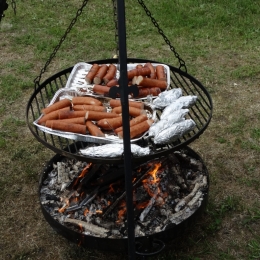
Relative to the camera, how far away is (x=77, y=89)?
3051 millimetres

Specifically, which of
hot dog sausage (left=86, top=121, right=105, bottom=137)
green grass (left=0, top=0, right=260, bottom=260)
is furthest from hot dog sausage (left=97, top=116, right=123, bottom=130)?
green grass (left=0, top=0, right=260, bottom=260)

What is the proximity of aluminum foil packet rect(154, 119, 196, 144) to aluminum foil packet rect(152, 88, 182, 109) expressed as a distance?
0.96 feet

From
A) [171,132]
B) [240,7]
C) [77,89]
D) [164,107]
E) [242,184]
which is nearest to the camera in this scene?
[171,132]

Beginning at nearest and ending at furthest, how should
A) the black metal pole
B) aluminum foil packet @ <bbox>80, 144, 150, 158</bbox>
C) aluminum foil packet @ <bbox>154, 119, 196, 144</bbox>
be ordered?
the black metal pole → aluminum foil packet @ <bbox>80, 144, 150, 158</bbox> → aluminum foil packet @ <bbox>154, 119, 196, 144</bbox>

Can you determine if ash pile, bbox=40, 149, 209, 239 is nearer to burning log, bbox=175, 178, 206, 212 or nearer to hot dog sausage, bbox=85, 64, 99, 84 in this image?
burning log, bbox=175, 178, 206, 212

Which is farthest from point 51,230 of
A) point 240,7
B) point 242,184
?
point 240,7

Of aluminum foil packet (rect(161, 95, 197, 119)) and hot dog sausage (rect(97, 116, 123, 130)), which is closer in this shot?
hot dog sausage (rect(97, 116, 123, 130))

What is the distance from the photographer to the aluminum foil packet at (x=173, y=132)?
2473 millimetres

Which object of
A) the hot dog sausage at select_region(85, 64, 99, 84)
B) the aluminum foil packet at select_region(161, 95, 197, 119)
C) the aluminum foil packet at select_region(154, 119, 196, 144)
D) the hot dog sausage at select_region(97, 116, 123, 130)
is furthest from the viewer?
the hot dog sausage at select_region(85, 64, 99, 84)

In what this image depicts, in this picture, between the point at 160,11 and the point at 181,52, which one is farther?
the point at 160,11

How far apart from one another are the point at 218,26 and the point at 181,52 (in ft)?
3.05

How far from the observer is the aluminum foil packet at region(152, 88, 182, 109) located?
2809 mm

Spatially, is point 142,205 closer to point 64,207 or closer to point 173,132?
point 64,207

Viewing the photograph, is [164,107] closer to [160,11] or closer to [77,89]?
[77,89]
